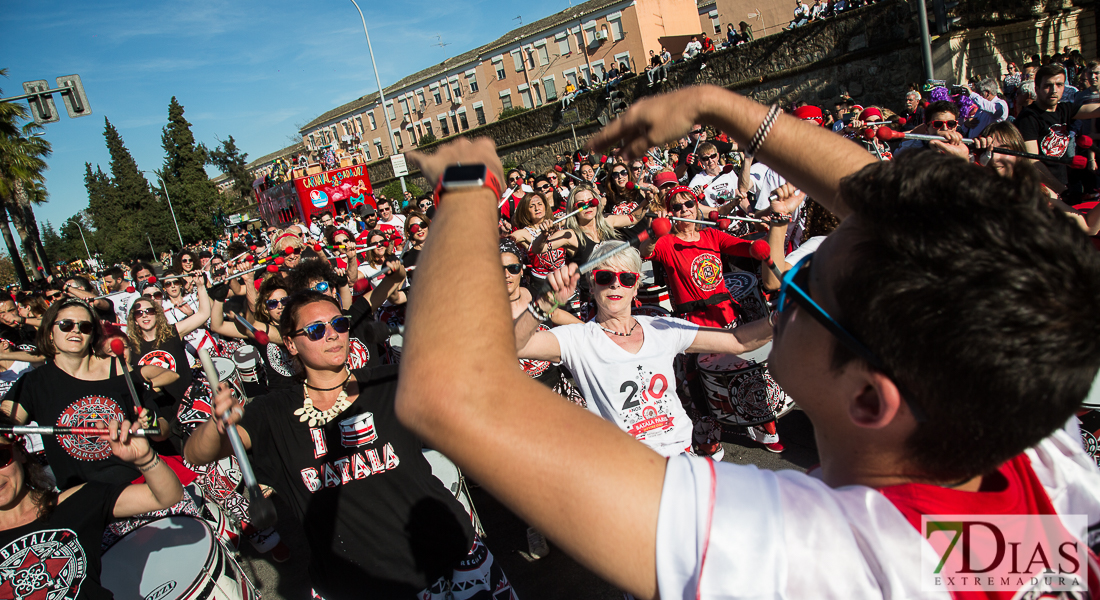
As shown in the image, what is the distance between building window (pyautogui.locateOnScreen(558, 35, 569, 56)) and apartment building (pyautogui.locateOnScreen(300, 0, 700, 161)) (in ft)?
0.27

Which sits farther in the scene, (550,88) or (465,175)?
(550,88)

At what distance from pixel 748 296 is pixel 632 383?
2.43 meters

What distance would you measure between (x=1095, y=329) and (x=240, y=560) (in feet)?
16.6

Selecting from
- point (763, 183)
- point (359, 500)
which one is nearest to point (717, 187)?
point (763, 183)

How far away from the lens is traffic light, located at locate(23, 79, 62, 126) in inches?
556

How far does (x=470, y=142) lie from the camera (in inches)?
46.0

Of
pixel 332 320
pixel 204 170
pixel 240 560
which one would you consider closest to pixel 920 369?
pixel 332 320

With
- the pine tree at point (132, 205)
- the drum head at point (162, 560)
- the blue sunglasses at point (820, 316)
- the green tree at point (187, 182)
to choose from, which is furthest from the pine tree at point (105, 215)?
the blue sunglasses at point (820, 316)

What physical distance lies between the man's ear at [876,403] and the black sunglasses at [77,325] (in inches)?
181

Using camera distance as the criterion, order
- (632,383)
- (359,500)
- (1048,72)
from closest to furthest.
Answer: (359,500) < (632,383) < (1048,72)

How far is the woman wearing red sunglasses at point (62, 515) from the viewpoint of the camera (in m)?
2.46

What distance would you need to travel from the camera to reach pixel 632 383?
3203mm

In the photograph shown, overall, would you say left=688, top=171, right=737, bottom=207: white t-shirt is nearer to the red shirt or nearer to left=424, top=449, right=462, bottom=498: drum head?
the red shirt

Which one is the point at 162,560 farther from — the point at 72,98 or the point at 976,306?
the point at 72,98
